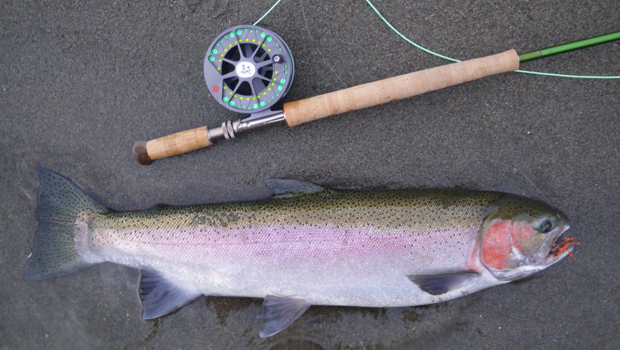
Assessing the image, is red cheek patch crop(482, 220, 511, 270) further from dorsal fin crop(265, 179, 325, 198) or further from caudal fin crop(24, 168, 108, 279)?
caudal fin crop(24, 168, 108, 279)

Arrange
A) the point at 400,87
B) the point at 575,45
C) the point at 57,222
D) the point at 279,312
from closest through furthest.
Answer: the point at 575,45, the point at 400,87, the point at 279,312, the point at 57,222

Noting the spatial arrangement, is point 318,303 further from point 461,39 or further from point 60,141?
point 60,141

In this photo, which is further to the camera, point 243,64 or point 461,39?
point 461,39

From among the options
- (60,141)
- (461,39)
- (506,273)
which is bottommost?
(506,273)

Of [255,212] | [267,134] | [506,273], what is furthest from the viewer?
[267,134]

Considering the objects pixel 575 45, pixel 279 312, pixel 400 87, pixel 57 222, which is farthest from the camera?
pixel 57 222

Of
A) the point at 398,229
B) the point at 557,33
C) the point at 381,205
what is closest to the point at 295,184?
the point at 381,205

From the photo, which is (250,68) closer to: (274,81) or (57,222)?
(274,81)

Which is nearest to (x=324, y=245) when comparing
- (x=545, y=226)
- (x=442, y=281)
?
(x=442, y=281)
